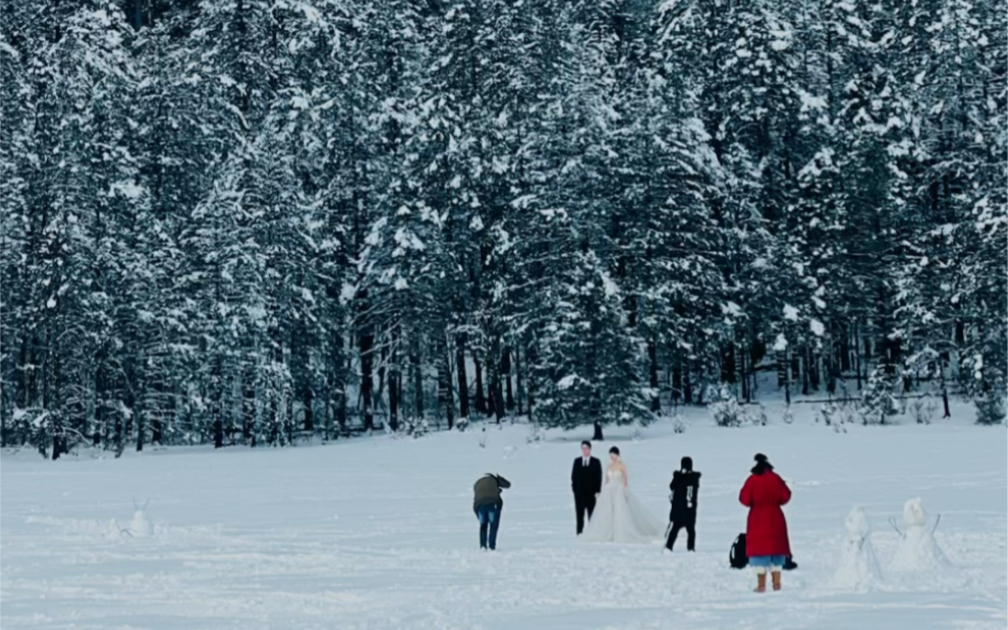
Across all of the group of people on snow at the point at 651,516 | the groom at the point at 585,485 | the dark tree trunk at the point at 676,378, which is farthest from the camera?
the dark tree trunk at the point at 676,378

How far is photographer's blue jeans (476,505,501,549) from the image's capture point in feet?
61.9

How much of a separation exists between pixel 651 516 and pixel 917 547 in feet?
20.2

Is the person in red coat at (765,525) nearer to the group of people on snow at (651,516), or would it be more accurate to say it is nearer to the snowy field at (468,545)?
the group of people on snow at (651,516)

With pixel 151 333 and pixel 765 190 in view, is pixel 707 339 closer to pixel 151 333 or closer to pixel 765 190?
pixel 765 190

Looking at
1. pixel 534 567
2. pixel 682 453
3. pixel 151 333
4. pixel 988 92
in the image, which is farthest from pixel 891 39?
pixel 534 567

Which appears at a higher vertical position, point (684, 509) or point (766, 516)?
point (766, 516)

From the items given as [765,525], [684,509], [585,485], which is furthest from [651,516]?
[765,525]

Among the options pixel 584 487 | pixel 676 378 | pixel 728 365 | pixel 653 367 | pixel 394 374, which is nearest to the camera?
pixel 584 487

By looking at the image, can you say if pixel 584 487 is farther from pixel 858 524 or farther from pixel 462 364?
pixel 462 364

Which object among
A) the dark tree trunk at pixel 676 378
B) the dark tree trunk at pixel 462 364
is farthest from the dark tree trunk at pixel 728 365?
the dark tree trunk at pixel 462 364

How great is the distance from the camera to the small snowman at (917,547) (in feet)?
49.5

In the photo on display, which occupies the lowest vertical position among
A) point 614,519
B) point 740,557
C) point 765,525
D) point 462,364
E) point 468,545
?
point 468,545

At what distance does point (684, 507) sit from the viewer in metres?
18.2

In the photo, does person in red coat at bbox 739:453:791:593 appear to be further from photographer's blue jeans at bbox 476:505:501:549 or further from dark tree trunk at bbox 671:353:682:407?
dark tree trunk at bbox 671:353:682:407
